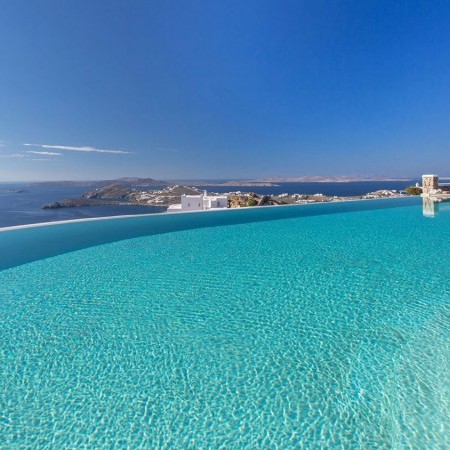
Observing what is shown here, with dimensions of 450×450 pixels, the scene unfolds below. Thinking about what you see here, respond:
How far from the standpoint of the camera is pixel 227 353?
9.43 feet

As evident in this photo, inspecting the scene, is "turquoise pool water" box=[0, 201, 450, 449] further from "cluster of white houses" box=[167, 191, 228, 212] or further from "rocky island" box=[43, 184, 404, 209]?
"rocky island" box=[43, 184, 404, 209]

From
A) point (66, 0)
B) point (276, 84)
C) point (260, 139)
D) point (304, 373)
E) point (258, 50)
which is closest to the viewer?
point (304, 373)

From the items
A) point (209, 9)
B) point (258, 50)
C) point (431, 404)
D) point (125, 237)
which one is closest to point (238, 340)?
point (431, 404)

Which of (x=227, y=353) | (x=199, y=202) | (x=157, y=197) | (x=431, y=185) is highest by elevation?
(x=157, y=197)

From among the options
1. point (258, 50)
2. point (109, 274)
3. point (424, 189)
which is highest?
point (258, 50)

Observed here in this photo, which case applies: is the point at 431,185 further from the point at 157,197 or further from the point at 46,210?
the point at 46,210

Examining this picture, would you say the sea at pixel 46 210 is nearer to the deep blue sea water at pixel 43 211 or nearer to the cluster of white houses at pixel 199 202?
the deep blue sea water at pixel 43 211

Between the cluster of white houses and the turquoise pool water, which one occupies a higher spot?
the cluster of white houses


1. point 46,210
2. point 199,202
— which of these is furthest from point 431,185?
point 46,210

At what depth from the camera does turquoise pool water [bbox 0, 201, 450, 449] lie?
200cm

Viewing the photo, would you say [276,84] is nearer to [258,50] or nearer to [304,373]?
[258,50]

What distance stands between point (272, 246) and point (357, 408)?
5129 mm

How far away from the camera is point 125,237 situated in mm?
8234

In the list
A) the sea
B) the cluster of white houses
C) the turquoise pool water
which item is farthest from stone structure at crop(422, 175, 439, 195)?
the sea
